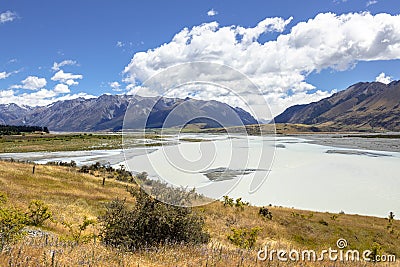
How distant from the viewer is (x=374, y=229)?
84.3ft

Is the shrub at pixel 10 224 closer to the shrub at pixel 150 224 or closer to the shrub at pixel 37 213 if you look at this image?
the shrub at pixel 150 224

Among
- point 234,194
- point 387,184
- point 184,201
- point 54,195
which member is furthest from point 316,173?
point 184,201

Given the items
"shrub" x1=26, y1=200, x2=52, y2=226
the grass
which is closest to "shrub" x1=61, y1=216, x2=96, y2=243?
"shrub" x1=26, y1=200, x2=52, y2=226

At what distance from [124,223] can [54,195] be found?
63.1 feet

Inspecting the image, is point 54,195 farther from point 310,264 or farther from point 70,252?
point 310,264

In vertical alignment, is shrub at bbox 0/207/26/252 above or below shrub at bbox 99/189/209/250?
above
